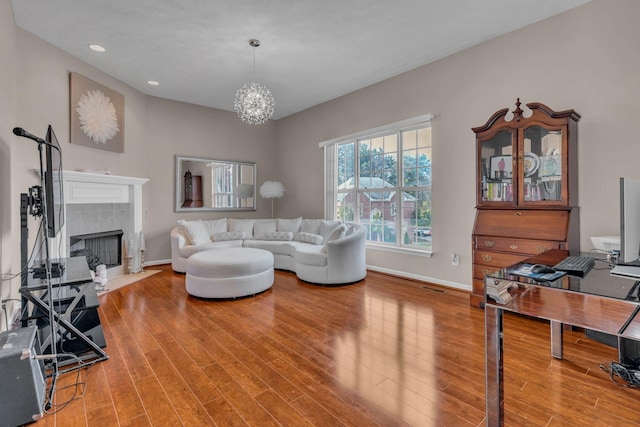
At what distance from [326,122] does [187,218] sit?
10.5ft

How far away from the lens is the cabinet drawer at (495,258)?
301 cm

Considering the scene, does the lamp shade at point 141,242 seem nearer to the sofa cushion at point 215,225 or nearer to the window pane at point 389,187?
the sofa cushion at point 215,225

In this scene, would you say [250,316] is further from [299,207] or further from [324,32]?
[299,207]

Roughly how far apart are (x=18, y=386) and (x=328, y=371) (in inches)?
66.5

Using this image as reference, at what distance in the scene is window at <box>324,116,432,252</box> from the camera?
14.2ft

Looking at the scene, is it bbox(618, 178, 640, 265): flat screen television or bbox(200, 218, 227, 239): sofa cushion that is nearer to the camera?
bbox(618, 178, 640, 265): flat screen television

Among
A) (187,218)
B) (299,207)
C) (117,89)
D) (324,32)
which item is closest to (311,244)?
(299,207)

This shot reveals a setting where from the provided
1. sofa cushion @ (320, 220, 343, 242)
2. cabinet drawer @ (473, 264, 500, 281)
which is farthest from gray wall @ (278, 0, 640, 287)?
sofa cushion @ (320, 220, 343, 242)

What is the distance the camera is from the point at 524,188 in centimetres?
304

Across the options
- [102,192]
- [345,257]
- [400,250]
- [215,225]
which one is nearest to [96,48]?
→ [102,192]

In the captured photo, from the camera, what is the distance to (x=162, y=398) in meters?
1.80

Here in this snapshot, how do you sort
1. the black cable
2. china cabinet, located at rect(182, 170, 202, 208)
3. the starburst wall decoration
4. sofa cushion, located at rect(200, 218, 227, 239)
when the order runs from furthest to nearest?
china cabinet, located at rect(182, 170, 202, 208), sofa cushion, located at rect(200, 218, 227, 239), the starburst wall decoration, the black cable

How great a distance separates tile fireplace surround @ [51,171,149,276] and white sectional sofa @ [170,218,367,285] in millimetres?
665

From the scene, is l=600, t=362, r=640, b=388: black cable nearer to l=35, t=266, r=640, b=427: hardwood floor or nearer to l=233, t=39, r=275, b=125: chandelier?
l=35, t=266, r=640, b=427: hardwood floor
